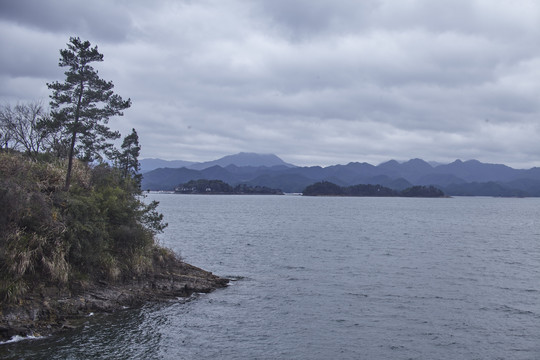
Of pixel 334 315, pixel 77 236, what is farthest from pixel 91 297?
pixel 334 315

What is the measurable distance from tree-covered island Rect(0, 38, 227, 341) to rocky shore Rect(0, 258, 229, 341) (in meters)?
0.05

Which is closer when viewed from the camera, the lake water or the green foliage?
the lake water

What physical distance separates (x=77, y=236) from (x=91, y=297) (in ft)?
11.5

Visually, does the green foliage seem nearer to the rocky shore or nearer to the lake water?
the rocky shore

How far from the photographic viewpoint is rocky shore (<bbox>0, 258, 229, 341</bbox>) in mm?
18719

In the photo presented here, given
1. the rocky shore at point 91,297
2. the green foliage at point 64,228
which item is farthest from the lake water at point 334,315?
the green foliage at point 64,228

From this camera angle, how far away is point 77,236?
23.6 meters

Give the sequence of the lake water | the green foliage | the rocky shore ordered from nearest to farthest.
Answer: the lake water < the rocky shore < the green foliage

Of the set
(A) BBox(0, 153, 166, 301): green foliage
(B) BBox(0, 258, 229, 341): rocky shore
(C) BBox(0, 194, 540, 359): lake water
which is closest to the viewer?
(C) BBox(0, 194, 540, 359): lake water

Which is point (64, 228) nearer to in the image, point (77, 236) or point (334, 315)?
point (77, 236)

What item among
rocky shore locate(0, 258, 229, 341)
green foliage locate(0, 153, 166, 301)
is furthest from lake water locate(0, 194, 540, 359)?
green foliage locate(0, 153, 166, 301)

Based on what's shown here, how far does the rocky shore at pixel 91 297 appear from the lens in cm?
1872

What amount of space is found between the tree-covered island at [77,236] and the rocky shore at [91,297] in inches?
1.8

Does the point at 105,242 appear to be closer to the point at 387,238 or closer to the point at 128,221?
the point at 128,221
